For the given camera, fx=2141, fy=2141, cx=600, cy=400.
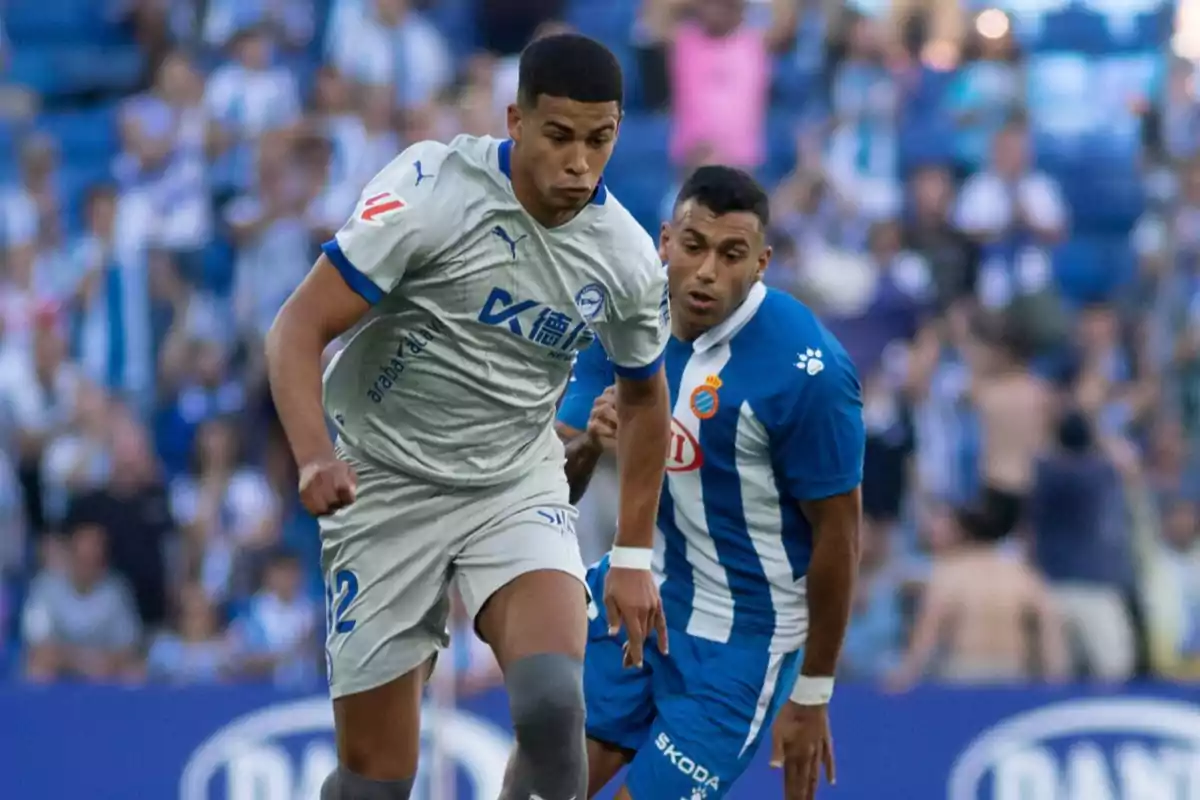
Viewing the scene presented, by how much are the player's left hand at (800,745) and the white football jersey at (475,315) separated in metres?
1.20

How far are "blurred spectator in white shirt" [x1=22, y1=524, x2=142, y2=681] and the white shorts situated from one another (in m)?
5.85

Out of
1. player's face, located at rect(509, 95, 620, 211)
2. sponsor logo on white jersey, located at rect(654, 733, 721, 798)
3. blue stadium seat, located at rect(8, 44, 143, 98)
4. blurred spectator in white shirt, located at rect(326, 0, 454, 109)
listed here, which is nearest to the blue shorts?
sponsor logo on white jersey, located at rect(654, 733, 721, 798)

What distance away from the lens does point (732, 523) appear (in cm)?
683

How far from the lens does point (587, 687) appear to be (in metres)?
6.93

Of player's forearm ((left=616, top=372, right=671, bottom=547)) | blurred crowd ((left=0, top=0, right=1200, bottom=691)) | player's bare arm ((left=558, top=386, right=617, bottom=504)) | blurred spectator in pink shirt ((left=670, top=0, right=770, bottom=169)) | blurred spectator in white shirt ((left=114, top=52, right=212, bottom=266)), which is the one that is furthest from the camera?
blurred spectator in pink shirt ((left=670, top=0, right=770, bottom=169))

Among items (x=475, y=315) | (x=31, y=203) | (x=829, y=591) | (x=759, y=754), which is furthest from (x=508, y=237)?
(x=31, y=203)

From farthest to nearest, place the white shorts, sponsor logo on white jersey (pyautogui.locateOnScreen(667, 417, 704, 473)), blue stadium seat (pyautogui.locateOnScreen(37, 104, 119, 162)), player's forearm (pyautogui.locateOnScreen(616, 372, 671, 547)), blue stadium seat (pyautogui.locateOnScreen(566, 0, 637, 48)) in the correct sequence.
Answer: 1. blue stadium seat (pyautogui.locateOnScreen(566, 0, 637, 48))
2. blue stadium seat (pyautogui.locateOnScreen(37, 104, 119, 162))
3. sponsor logo on white jersey (pyautogui.locateOnScreen(667, 417, 704, 473))
4. player's forearm (pyautogui.locateOnScreen(616, 372, 671, 547))
5. the white shorts

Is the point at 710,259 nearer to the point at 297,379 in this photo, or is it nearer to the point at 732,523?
the point at 732,523

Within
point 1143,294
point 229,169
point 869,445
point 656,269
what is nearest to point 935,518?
point 869,445

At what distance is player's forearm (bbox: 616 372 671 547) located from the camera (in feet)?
20.5

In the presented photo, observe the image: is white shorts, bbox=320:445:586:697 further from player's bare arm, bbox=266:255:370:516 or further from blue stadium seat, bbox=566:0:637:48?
blue stadium seat, bbox=566:0:637:48

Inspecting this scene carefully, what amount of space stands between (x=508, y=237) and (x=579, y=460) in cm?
118

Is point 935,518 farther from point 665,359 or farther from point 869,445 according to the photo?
point 665,359

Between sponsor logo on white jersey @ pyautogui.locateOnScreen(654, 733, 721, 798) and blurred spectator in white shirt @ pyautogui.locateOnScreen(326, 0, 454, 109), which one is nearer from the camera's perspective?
sponsor logo on white jersey @ pyautogui.locateOnScreen(654, 733, 721, 798)
